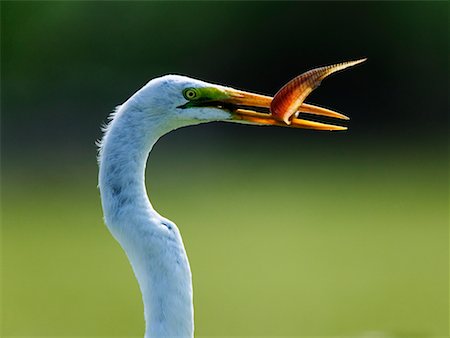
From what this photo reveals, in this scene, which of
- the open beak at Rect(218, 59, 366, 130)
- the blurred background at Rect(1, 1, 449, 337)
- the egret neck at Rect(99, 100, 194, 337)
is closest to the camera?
the egret neck at Rect(99, 100, 194, 337)

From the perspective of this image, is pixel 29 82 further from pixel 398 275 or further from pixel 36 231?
pixel 398 275

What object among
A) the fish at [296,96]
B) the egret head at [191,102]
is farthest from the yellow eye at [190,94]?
the fish at [296,96]

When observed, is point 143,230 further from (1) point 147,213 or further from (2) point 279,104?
(2) point 279,104

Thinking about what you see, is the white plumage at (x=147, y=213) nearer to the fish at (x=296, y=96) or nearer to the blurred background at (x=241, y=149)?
the fish at (x=296, y=96)

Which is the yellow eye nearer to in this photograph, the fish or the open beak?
the open beak

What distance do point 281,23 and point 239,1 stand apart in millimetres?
518

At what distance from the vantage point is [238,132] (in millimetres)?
10594

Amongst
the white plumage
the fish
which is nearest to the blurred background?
the fish

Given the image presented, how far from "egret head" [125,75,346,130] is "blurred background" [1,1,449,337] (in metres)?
5.01

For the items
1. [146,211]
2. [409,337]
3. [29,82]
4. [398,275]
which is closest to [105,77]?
[29,82]

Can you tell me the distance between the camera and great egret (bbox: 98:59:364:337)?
5.94ft

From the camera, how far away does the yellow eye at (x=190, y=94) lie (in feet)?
6.12

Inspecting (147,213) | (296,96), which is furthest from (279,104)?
(147,213)

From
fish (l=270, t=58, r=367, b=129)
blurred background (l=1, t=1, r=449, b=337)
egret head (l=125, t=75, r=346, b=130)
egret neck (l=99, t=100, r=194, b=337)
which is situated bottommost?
egret neck (l=99, t=100, r=194, b=337)
